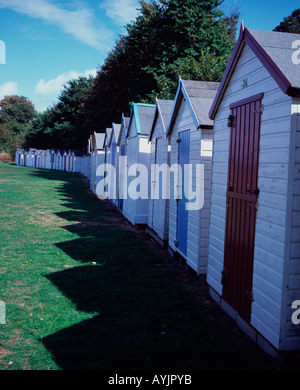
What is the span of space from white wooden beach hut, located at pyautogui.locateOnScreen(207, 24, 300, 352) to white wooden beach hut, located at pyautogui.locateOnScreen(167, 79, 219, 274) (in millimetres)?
722

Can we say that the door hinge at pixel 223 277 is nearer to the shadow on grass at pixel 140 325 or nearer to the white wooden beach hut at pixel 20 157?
the shadow on grass at pixel 140 325

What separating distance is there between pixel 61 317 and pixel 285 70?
4.30m

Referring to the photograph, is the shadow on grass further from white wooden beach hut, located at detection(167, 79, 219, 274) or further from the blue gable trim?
the blue gable trim

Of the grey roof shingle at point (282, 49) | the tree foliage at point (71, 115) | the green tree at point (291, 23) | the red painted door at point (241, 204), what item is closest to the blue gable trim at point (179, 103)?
the red painted door at point (241, 204)

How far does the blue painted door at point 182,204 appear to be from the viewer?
26.1 feet

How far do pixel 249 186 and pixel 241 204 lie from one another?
1.15ft

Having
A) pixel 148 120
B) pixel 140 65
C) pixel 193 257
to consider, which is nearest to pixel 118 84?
pixel 140 65

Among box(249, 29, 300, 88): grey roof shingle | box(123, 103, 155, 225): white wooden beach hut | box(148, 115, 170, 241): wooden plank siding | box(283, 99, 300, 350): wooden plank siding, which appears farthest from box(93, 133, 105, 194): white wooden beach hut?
box(283, 99, 300, 350): wooden plank siding

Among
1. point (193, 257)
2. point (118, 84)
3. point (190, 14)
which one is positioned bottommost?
point (193, 257)

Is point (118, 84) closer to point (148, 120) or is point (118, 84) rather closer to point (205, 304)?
point (148, 120)

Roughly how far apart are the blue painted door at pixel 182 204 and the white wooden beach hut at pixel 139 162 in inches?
148

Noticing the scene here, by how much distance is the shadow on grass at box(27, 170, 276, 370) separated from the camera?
418cm
